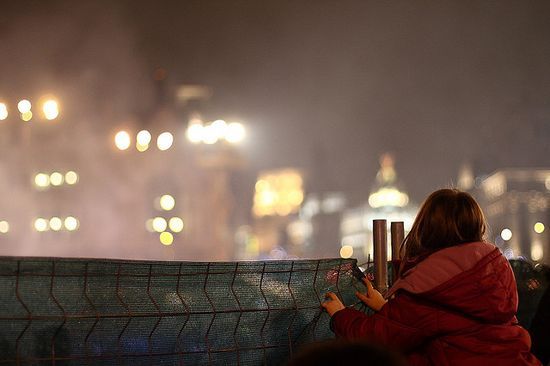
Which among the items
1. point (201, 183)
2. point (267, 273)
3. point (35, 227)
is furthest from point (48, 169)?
point (201, 183)

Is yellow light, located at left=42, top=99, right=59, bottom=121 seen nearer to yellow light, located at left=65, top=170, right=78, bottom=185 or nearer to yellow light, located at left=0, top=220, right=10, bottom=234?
yellow light, located at left=0, top=220, right=10, bottom=234

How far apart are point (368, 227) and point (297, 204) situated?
45.9ft

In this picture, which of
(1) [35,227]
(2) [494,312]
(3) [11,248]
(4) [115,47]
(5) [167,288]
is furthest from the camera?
(1) [35,227]

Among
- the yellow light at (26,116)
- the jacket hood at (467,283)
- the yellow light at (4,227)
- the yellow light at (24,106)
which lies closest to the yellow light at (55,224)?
the yellow light at (4,227)

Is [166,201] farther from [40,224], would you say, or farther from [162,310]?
[162,310]

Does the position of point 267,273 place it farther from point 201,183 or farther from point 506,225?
point 506,225

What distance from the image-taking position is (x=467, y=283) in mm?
2826

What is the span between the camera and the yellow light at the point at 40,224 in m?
19.0

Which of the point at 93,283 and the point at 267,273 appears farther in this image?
the point at 267,273

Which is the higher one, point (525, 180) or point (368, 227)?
point (525, 180)

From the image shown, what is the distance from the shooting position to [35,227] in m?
18.8

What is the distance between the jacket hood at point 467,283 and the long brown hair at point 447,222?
0.08 m

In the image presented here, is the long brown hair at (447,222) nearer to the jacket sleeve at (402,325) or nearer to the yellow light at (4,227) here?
the jacket sleeve at (402,325)

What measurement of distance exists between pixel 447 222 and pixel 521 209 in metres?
90.1
